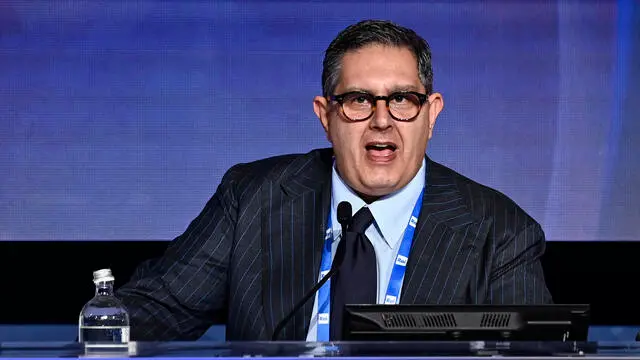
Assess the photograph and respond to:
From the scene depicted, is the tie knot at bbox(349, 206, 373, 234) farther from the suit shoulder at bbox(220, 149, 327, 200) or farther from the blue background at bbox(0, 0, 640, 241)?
the blue background at bbox(0, 0, 640, 241)

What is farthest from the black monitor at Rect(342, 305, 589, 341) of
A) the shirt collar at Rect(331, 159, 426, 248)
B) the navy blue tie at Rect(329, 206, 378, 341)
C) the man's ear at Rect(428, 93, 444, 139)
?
the man's ear at Rect(428, 93, 444, 139)

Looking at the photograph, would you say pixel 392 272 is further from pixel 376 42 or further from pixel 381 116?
pixel 376 42

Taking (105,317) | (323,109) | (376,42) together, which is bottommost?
(105,317)

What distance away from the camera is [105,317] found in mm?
2156

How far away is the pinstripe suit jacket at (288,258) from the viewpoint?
2.37 metres

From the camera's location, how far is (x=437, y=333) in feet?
5.26

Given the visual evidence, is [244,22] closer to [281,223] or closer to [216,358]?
[281,223]

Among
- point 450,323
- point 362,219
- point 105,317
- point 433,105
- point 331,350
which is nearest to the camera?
point 331,350

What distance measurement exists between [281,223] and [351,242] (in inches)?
13.9

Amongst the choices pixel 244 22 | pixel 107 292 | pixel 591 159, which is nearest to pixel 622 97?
pixel 591 159

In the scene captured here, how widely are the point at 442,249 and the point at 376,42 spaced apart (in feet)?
1.80

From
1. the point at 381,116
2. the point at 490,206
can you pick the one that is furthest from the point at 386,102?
the point at 490,206

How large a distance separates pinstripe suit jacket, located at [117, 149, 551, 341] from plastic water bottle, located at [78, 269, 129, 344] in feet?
0.26

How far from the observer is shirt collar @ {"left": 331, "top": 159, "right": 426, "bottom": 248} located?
8.00ft
